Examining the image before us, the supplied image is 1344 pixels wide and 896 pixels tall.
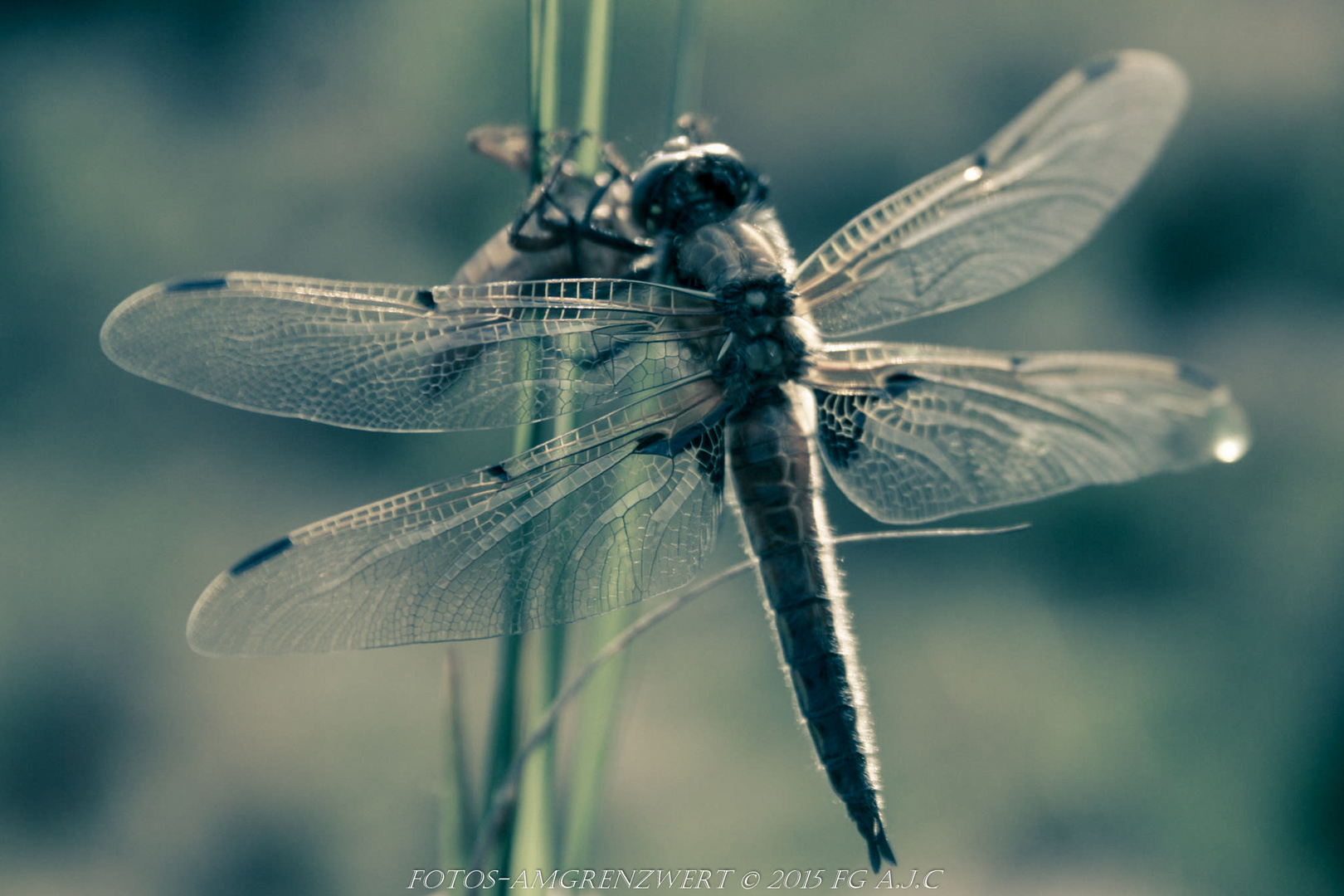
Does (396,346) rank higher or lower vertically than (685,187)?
lower

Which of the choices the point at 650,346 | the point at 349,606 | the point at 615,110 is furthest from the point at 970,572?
the point at 349,606

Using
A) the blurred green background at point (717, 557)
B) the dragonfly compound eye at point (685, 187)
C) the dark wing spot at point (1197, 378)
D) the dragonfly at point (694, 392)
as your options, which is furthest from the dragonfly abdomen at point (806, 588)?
the blurred green background at point (717, 557)

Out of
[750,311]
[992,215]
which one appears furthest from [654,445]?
[992,215]

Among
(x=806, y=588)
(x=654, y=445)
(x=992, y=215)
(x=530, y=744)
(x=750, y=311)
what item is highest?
(x=992, y=215)

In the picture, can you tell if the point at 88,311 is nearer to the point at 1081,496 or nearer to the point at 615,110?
the point at 615,110

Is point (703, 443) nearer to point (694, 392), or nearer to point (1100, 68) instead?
point (694, 392)

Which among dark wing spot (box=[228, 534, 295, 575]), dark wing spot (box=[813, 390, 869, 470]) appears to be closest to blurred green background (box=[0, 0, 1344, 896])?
dark wing spot (box=[813, 390, 869, 470])

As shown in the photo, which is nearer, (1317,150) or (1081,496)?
(1081,496)

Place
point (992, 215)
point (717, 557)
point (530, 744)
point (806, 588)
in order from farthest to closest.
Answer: point (717, 557) → point (992, 215) → point (806, 588) → point (530, 744)
